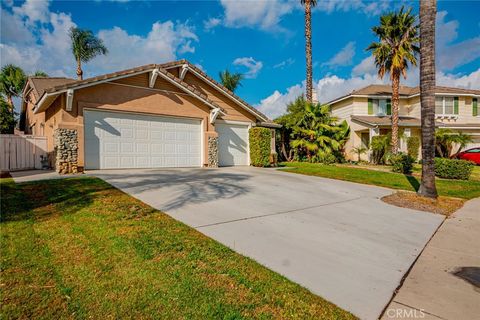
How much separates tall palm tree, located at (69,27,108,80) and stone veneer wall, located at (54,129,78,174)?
1561 centimetres

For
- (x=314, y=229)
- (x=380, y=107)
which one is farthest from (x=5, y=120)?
(x=380, y=107)

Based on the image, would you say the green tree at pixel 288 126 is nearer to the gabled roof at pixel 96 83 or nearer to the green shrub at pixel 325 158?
the green shrub at pixel 325 158

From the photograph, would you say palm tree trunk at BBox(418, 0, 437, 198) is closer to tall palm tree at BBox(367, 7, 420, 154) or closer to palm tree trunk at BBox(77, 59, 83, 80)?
tall palm tree at BBox(367, 7, 420, 154)

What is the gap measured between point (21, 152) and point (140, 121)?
17.9 feet

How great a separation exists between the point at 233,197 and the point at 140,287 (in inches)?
163

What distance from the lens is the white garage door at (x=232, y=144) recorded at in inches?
561

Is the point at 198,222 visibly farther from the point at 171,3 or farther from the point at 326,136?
the point at 326,136

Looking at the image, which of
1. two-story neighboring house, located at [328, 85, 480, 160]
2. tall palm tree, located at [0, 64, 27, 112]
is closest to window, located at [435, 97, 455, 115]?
two-story neighboring house, located at [328, 85, 480, 160]

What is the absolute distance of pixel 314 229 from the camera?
4543 millimetres

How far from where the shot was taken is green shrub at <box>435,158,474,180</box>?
38.4ft

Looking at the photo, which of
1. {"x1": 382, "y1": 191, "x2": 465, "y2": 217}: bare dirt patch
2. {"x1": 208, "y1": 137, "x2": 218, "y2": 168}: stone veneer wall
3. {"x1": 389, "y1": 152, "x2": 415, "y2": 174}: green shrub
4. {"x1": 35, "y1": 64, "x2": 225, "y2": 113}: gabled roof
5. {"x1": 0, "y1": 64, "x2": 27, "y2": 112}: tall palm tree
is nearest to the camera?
{"x1": 382, "y1": 191, "x2": 465, "y2": 217}: bare dirt patch

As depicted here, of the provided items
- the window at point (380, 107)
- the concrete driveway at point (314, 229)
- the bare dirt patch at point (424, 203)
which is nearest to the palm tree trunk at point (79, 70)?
the concrete driveway at point (314, 229)

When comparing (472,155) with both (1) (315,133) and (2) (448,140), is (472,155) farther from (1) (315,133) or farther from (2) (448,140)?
(1) (315,133)

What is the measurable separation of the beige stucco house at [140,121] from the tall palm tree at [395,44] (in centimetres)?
1024
